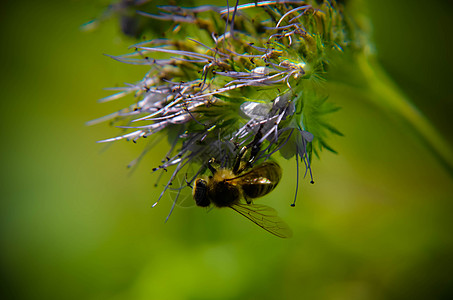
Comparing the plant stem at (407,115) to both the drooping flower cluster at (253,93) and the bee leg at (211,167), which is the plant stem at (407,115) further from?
the bee leg at (211,167)

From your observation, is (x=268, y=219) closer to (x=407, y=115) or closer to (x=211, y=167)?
(x=211, y=167)

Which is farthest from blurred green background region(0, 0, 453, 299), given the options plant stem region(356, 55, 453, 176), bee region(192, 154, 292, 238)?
bee region(192, 154, 292, 238)

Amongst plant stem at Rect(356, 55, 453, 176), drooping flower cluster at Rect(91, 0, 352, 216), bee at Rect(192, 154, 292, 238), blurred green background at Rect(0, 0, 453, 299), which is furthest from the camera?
blurred green background at Rect(0, 0, 453, 299)

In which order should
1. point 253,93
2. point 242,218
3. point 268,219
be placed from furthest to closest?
point 242,218, point 268,219, point 253,93

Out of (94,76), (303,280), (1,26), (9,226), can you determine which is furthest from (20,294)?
(1,26)

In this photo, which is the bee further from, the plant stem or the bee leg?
the plant stem

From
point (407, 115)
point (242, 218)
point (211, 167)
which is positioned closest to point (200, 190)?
point (211, 167)

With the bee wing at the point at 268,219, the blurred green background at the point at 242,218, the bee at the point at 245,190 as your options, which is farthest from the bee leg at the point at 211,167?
the blurred green background at the point at 242,218

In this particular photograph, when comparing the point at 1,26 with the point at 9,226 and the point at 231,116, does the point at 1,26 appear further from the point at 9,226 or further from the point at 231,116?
the point at 231,116
